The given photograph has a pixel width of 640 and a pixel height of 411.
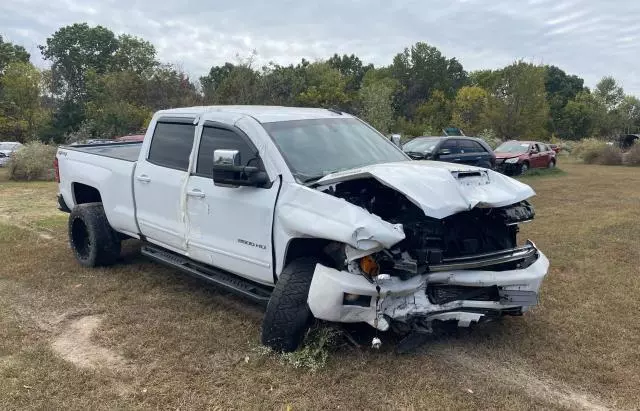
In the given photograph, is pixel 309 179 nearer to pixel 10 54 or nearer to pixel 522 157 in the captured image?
pixel 522 157

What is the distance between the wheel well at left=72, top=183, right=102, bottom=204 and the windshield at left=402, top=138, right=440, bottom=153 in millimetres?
10271

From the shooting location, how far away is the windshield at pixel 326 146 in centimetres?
430

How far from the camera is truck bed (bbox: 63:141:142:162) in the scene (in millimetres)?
6316

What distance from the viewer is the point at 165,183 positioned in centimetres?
507

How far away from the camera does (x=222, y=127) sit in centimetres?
474

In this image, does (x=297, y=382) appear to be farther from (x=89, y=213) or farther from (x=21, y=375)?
(x=89, y=213)

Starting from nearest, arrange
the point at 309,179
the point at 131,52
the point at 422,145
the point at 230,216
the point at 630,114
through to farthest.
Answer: the point at 309,179 → the point at 230,216 → the point at 422,145 → the point at 131,52 → the point at 630,114

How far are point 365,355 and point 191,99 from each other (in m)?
24.3

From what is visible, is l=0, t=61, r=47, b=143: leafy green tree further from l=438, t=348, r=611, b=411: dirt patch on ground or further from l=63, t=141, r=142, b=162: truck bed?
l=438, t=348, r=611, b=411: dirt patch on ground

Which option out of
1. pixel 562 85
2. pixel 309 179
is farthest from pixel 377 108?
pixel 562 85

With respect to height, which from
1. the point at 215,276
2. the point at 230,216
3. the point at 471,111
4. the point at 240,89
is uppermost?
the point at 240,89

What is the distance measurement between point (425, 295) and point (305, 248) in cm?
95

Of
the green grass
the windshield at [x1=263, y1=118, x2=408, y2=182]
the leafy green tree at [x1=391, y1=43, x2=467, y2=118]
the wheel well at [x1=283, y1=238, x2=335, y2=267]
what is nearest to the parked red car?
the green grass

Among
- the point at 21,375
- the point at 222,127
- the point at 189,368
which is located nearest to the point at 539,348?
the point at 189,368
